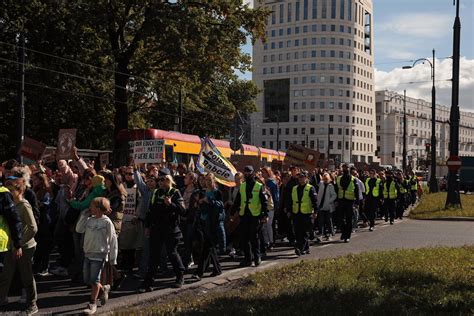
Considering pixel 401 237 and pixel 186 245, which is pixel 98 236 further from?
pixel 401 237

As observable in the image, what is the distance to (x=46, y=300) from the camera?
8.02 meters

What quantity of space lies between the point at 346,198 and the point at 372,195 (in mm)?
3348

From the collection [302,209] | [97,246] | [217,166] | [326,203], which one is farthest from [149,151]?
[97,246]

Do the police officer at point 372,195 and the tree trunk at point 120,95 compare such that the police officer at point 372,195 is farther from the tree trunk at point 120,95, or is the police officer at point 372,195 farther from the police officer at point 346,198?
the tree trunk at point 120,95

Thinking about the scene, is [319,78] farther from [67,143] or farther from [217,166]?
[217,166]

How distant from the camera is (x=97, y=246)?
736cm

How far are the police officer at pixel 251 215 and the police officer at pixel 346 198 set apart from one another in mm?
4152

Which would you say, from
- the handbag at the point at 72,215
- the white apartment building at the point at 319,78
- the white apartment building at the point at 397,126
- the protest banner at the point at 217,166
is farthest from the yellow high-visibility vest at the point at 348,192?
the white apartment building at the point at 397,126

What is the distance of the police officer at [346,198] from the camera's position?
14406 millimetres

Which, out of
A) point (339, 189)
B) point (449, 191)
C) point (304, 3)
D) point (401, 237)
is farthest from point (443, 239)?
point (304, 3)

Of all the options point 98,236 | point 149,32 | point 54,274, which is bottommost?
point 54,274

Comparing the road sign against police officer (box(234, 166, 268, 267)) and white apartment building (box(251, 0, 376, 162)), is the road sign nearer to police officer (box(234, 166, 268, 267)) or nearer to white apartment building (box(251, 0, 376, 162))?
police officer (box(234, 166, 268, 267))

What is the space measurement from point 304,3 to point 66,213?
127579 mm

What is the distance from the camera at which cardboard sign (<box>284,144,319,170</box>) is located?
64.2 feet
